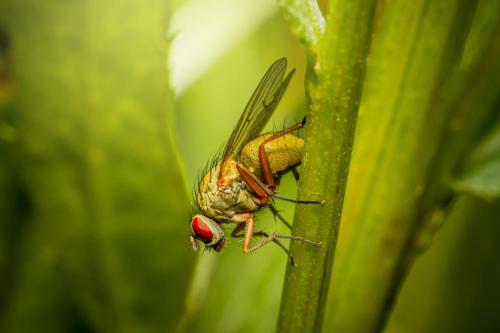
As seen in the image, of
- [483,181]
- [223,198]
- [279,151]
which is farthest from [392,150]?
[223,198]

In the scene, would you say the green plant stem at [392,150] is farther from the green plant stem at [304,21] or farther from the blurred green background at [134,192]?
the blurred green background at [134,192]

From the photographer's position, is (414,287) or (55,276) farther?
(414,287)

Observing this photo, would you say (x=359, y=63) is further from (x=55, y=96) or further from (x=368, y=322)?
(x=55, y=96)

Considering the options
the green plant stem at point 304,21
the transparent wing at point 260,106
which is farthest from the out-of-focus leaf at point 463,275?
the green plant stem at point 304,21

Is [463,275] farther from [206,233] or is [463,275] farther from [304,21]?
[304,21]

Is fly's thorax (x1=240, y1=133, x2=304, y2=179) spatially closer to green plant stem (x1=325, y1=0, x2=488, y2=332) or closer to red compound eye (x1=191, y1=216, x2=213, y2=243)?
red compound eye (x1=191, y1=216, x2=213, y2=243)

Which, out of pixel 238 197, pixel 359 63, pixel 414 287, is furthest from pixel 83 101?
pixel 414 287

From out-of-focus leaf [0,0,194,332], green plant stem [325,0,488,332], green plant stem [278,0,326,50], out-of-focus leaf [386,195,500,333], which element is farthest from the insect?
green plant stem [278,0,326,50]


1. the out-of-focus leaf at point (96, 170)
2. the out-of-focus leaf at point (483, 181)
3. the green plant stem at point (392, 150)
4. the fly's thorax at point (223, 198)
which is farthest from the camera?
the fly's thorax at point (223, 198)
